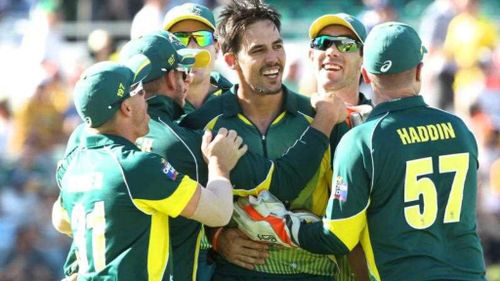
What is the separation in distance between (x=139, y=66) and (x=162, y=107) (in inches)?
13.1

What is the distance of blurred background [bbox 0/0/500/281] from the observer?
12961mm

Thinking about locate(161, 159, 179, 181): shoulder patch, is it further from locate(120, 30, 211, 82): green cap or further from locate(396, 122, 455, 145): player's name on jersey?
locate(396, 122, 455, 145): player's name on jersey

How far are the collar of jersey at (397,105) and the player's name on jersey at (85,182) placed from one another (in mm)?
1453

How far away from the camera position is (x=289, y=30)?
15.0 m

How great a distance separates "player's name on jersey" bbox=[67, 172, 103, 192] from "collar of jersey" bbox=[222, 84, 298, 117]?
1.01 meters

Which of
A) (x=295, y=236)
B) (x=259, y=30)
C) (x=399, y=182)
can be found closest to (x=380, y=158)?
(x=399, y=182)

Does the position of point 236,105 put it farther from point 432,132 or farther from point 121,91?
point 432,132

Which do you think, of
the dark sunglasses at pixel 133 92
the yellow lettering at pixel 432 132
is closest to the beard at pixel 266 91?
the dark sunglasses at pixel 133 92

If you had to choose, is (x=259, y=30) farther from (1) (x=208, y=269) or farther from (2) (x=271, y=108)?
(1) (x=208, y=269)

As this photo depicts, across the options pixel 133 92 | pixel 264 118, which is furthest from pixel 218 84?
pixel 133 92

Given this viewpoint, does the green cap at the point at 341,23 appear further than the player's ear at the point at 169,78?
Yes

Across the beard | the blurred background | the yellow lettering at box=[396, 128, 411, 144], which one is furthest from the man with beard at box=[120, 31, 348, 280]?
the blurred background

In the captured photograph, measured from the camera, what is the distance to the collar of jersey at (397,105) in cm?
626

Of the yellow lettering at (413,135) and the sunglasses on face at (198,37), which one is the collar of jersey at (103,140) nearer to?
the yellow lettering at (413,135)
